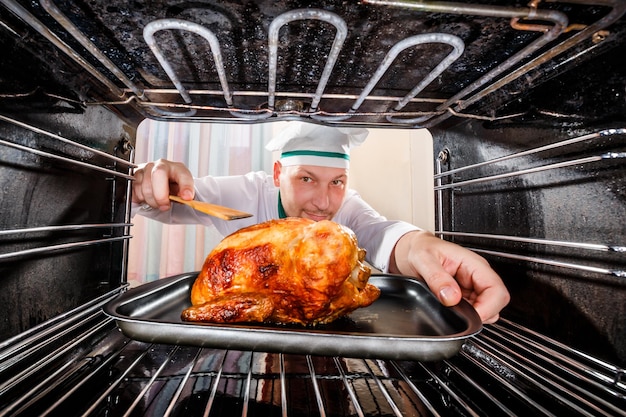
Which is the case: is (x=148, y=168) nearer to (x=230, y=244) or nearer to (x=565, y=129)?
(x=230, y=244)

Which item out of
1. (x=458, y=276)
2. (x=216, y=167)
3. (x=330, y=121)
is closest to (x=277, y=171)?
(x=216, y=167)

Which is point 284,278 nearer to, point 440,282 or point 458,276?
point 440,282

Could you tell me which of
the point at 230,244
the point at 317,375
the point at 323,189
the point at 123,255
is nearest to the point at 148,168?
the point at 123,255

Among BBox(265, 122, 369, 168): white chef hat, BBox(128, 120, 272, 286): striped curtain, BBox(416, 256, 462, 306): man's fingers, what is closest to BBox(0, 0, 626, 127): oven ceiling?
BBox(416, 256, 462, 306): man's fingers

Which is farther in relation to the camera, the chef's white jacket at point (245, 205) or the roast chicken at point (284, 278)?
the chef's white jacket at point (245, 205)

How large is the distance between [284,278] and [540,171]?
0.57 m

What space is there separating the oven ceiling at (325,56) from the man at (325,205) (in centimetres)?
34

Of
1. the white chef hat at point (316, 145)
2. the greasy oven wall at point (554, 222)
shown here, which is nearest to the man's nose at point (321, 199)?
the white chef hat at point (316, 145)

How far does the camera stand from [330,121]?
37.3 inches

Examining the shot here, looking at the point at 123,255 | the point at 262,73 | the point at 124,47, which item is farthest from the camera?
the point at 123,255

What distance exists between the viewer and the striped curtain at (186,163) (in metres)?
3.21

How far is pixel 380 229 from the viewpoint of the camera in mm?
1755

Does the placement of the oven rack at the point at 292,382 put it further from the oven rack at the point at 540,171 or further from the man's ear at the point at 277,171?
the man's ear at the point at 277,171

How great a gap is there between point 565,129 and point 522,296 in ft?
1.28
